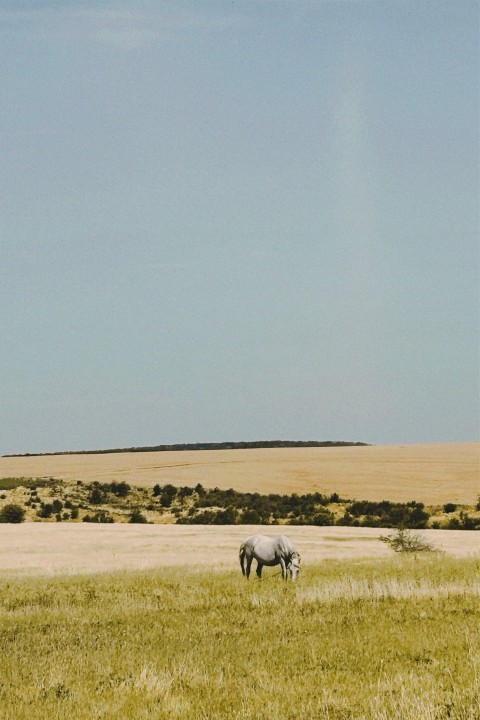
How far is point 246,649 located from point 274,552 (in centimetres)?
895

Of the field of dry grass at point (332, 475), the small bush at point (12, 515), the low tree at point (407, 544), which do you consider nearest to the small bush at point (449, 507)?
the field of dry grass at point (332, 475)

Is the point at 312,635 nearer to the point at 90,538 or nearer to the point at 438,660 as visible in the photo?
the point at 438,660

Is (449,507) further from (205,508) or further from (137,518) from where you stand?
(137,518)

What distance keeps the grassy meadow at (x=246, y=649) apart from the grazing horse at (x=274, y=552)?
0.55m

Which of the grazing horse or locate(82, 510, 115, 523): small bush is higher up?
the grazing horse

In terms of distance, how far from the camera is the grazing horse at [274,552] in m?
19.8

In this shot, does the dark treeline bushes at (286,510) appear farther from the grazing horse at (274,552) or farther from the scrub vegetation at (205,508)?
the grazing horse at (274,552)

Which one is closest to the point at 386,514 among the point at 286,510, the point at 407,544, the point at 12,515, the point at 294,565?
the point at 286,510

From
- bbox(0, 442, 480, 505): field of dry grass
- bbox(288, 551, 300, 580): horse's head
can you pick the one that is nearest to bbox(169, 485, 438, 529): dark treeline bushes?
bbox(0, 442, 480, 505): field of dry grass

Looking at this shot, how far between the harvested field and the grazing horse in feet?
10.5

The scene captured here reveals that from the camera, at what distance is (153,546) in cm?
3578

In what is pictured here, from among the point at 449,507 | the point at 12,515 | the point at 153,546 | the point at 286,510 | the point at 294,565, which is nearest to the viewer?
the point at 294,565

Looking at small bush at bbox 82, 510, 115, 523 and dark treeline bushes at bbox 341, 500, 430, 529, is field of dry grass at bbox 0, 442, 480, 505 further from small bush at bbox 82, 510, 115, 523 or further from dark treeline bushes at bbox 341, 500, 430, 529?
small bush at bbox 82, 510, 115, 523

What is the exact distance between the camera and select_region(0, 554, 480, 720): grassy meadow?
812 centimetres
